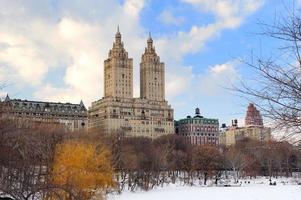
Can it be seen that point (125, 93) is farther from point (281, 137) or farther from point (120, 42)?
point (281, 137)

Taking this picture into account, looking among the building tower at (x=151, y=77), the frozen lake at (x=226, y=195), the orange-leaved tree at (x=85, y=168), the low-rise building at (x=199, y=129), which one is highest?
the building tower at (x=151, y=77)

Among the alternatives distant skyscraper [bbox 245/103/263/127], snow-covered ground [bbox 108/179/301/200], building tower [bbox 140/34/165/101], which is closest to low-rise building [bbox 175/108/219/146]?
building tower [bbox 140/34/165/101]

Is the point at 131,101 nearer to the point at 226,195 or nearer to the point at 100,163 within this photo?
the point at 226,195

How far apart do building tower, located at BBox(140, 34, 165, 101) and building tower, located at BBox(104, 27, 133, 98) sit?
20.5 ft

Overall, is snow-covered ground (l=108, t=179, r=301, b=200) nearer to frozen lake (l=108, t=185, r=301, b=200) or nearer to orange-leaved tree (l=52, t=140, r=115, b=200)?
frozen lake (l=108, t=185, r=301, b=200)

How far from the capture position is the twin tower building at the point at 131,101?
536ft

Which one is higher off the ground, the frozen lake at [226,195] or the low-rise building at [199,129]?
the low-rise building at [199,129]

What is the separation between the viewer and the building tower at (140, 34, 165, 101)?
179m

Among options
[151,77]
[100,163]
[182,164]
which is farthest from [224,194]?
[151,77]

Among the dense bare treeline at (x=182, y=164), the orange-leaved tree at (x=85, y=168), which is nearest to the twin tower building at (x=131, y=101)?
the dense bare treeline at (x=182, y=164)

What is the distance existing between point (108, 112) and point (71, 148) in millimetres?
119975

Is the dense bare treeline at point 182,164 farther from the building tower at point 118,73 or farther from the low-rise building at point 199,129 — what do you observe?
the low-rise building at point 199,129

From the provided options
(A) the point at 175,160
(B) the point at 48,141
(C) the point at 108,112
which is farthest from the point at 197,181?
(C) the point at 108,112

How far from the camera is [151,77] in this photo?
180 metres
